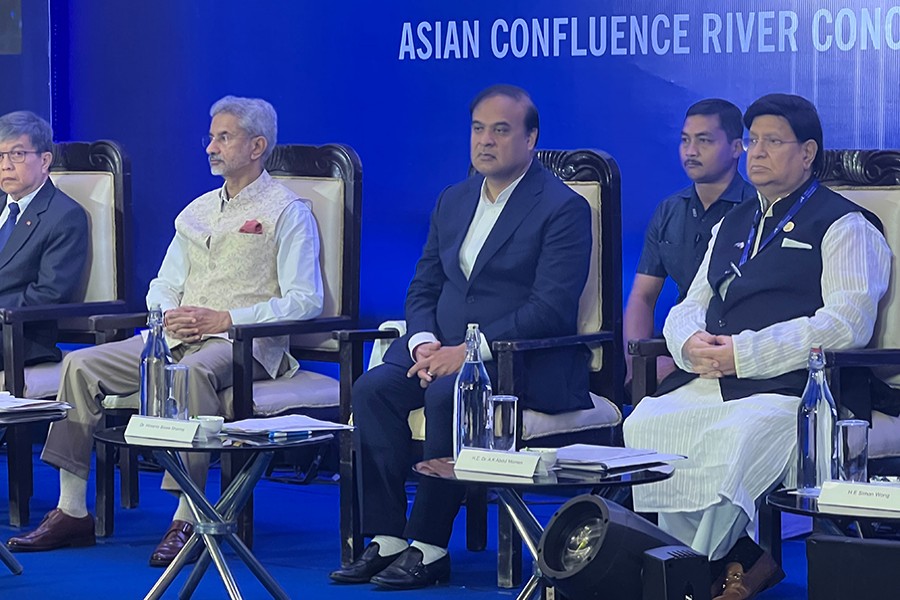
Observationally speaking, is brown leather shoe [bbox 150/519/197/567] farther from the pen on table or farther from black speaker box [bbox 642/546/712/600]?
black speaker box [bbox 642/546/712/600]

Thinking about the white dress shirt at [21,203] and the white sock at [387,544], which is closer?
the white sock at [387,544]

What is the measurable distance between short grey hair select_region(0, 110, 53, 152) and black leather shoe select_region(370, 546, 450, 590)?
2.20 metres

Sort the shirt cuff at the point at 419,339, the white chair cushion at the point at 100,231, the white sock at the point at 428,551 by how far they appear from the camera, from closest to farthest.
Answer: the white sock at the point at 428,551, the shirt cuff at the point at 419,339, the white chair cushion at the point at 100,231

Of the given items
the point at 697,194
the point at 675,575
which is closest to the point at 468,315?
Answer: the point at 697,194

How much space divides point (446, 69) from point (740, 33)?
109cm

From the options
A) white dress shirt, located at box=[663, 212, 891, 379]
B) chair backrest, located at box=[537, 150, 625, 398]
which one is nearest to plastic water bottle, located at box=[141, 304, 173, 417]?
chair backrest, located at box=[537, 150, 625, 398]

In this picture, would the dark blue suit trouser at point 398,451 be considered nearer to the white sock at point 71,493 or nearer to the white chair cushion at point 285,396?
the white chair cushion at point 285,396

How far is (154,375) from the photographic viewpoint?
13.1ft

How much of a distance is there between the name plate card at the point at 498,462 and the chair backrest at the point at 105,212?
8.10 feet

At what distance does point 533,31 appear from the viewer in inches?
217

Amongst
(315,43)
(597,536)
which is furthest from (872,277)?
(315,43)

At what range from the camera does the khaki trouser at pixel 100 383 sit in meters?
4.73

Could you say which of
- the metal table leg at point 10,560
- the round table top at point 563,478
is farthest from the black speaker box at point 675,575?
the metal table leg at point 10,560

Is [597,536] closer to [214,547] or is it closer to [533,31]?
[214,547]
